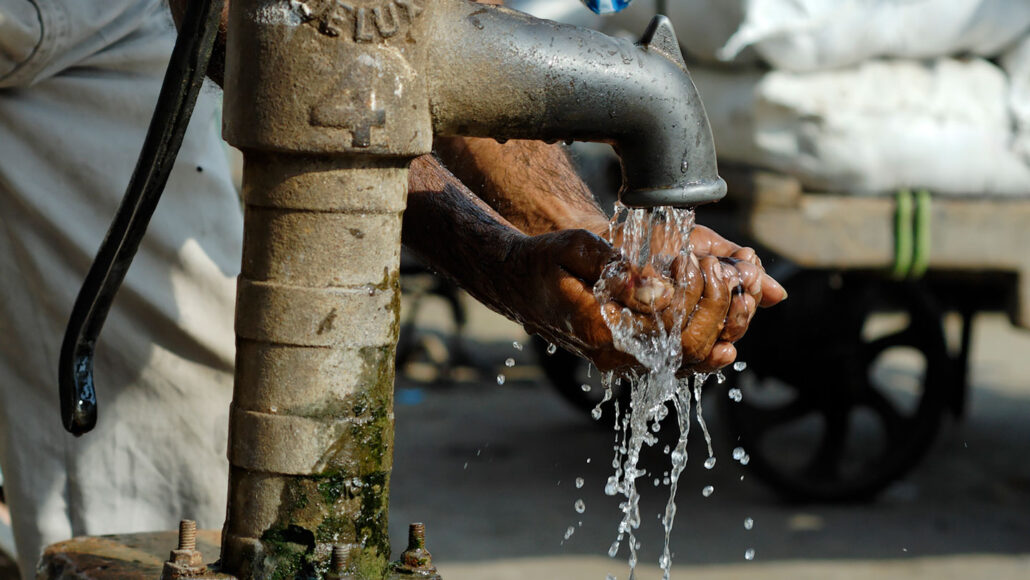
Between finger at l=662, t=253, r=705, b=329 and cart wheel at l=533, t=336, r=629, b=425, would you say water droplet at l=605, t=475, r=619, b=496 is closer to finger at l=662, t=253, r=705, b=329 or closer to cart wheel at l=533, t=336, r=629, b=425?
finger at l=662, t=253, r=705, b=329

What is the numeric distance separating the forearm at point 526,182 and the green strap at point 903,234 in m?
2.16

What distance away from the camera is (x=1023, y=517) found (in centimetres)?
464

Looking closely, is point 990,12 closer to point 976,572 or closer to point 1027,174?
point 1027,174

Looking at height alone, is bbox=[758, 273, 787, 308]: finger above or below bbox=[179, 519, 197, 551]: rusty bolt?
above

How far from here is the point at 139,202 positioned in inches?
43.3

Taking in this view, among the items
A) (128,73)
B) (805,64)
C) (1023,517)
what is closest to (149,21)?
(128,73)

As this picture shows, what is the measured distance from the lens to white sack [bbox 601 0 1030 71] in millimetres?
3545

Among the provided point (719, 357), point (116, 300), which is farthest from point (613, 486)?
point (116, 300)

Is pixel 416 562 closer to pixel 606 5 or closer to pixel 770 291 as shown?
pixel 770 291

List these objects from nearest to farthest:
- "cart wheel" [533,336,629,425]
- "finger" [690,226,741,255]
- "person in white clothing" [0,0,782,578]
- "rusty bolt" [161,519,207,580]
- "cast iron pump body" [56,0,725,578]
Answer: "cast iron pump body" [56,0,725,578], "rusty bolt" [161,519,207,580], "finger" [690,226,741,255], "person in white clothing" [0,0,782,578], "cart wheel" [533,336,629,425]

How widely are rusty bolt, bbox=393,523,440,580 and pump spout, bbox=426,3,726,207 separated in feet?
1.18

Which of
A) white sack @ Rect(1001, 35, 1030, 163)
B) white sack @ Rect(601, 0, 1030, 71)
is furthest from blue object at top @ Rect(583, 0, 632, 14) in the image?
white sack @ Rect(1001, 35, 1030, 163)

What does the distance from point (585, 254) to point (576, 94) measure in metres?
0.15

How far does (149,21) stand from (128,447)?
1.97 feet
